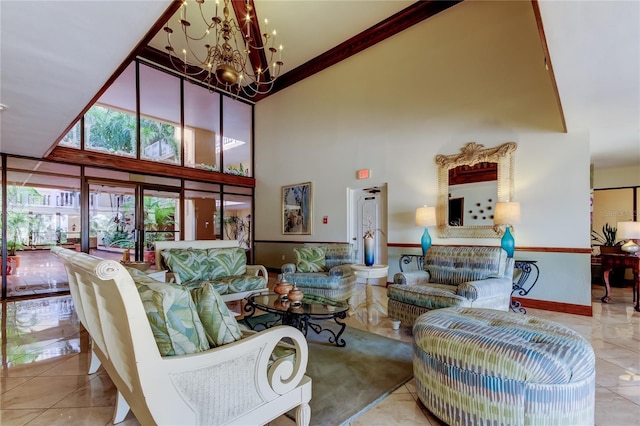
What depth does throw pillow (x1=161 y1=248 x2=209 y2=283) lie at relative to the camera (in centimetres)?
361

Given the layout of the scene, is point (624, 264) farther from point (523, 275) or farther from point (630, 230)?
point (523, 275)

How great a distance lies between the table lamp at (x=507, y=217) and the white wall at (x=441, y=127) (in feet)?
1.09

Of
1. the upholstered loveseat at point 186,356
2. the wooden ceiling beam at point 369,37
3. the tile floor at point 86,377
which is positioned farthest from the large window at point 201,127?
the upholstered loveseat at point 186,356

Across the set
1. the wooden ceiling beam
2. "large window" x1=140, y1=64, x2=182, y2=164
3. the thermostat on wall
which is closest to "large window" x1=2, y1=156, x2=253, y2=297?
"large window" x1=140, y1=64, x2=182, y2=164

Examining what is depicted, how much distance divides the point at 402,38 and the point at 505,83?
2.13 m

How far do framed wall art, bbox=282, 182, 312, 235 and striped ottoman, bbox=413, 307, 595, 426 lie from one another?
17.1 feet

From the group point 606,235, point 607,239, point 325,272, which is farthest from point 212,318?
point 606,235

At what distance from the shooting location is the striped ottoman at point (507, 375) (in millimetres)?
1378

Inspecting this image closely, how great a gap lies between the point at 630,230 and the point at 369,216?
3.84 m

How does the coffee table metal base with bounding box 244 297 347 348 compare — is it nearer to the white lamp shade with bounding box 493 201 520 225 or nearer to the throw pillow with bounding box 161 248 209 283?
the throw pillow with bounding box 161 248 209 283

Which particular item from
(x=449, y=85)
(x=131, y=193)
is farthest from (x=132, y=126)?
(x=449, y=85)

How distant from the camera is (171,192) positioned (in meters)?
6.51

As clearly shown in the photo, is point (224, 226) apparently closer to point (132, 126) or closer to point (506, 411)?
point (132, 126)

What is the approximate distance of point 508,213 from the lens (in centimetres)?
387
